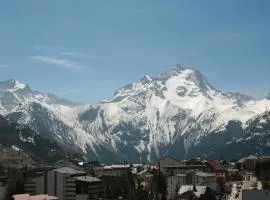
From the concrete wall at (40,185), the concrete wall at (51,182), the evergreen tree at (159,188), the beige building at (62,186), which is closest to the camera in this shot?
the evergreen tree at (159,188)

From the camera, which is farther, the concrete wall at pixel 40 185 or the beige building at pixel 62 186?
the concrete wall at pixel 40 185

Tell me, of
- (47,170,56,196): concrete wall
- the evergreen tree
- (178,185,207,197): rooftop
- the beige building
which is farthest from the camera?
(47,170,56,196): concrete wall

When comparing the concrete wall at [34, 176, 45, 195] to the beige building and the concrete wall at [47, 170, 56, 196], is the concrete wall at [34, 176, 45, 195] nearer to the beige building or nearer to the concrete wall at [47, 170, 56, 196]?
the beige building

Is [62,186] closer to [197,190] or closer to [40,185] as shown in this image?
[40,185]

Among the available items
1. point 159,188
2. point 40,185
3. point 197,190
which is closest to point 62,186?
point 40,185

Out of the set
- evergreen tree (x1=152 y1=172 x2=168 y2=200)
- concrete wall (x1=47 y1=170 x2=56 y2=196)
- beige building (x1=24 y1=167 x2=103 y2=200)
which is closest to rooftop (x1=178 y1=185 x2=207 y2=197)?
evergreen tree (x1=152 y1=172 x2=168 y2=200)

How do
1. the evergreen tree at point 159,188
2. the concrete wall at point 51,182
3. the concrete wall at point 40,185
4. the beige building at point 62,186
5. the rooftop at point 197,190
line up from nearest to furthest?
the rooftop at point 197,190
the evergreen tree at point 159,188
the beige building at point 62,186
the concrete wall at point 40,185
the concrete wall at point 51,182

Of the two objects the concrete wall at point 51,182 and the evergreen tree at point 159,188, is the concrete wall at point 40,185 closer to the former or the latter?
the concrete wall at point 51,182

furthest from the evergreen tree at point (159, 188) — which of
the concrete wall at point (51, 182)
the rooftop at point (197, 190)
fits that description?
the concrete wall at point (51, 182)

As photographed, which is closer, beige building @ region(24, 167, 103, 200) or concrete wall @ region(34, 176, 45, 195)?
beige building @ region(24, 167, 103, 200)

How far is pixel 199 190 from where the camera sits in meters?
164

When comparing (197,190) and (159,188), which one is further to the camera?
(159,188)

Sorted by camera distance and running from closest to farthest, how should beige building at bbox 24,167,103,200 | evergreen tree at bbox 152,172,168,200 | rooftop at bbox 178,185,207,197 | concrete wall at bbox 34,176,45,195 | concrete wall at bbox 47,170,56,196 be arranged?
rooftop at bbox 178,185,207,197
evergreen tree at bbox 152,172,168,200
beige building at bbox 24,167,103,200
concrete wall at bbox 34,176,45,195
concrete wall at bbox 47,170,56,196

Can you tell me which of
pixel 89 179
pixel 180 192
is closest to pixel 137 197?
pixel 180 192
